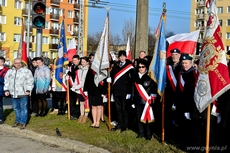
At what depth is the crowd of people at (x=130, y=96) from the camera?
700 cm

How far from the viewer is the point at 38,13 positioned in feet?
37.5

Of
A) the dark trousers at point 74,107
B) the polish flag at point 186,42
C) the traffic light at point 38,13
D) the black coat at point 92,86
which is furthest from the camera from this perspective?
the dark trousers at point 74,107

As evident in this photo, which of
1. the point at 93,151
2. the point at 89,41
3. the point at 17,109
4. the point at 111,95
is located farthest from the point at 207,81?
the point at 89,41

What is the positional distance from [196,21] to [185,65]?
7068 cm

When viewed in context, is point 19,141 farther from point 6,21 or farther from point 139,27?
point 6,21

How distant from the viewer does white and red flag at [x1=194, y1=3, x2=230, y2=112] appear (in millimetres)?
6227

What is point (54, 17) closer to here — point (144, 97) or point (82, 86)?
point (82, 86)

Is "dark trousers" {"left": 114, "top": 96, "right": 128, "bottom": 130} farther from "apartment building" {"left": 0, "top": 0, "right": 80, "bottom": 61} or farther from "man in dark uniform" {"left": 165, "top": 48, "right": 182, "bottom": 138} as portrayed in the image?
"apartment building" {"left": 0, "top": 0, "right": 80, "bottom": 61}

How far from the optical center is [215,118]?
6742 mm

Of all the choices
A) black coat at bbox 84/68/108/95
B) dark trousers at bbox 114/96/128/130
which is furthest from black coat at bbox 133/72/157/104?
black coat at bbox 84/68/108/95

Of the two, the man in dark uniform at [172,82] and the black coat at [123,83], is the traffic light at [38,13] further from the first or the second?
the man in dark uniform at [172,82]

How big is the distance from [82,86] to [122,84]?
1737mm

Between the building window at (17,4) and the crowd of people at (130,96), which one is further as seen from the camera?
the building window at (17,4)

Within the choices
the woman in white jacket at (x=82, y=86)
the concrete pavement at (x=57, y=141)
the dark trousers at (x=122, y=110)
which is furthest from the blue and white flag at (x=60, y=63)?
the dark trousers at (x=122, y=110)
